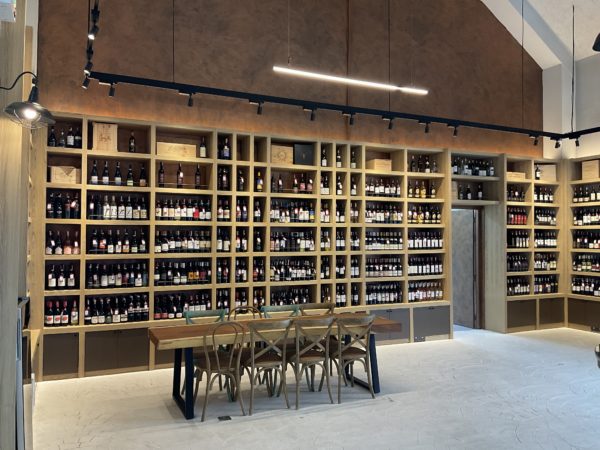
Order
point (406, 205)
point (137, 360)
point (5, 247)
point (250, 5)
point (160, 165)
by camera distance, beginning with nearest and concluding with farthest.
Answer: point (5, 247)
point (137, 360)
point (160, 165)
point (250, 5)
point (406, 205)

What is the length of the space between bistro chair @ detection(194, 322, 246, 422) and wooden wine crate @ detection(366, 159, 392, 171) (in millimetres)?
3770

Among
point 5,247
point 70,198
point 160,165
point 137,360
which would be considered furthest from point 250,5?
point 5,247

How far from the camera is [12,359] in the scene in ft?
9.00

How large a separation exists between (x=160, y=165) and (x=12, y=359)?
3.96 metres

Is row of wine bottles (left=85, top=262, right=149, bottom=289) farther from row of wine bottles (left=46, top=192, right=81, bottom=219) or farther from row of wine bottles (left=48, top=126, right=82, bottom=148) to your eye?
row of wine bottles (left=48, top=126, right=82, bottom=148)

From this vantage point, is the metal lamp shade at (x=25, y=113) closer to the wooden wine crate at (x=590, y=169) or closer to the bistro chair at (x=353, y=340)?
the bistro chair at (x=353, y=340)

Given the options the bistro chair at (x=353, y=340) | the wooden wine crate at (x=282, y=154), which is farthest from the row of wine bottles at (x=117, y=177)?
the bistro chair at (x=353, y=340)

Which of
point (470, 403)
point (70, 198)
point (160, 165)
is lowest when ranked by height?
point (470, 403)

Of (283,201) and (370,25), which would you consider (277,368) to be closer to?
(283,201)

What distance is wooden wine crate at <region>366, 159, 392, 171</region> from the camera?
7.59m

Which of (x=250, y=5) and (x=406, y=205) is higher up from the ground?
(x=250, y=5)

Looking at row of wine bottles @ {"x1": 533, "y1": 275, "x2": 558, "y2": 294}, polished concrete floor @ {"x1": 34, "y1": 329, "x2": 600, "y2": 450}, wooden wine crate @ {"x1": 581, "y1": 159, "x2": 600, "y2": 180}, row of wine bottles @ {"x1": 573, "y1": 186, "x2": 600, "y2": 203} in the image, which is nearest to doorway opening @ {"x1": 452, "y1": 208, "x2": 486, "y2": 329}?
row of wine bottles @ {"x1": 533, "y1": 275, "x2": 558, "y2": 294}

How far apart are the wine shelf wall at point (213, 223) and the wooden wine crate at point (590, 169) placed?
263cm

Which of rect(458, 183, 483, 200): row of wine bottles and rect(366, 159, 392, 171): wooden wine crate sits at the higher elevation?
rect(366, 159, 392, 171): wooden wine crate
